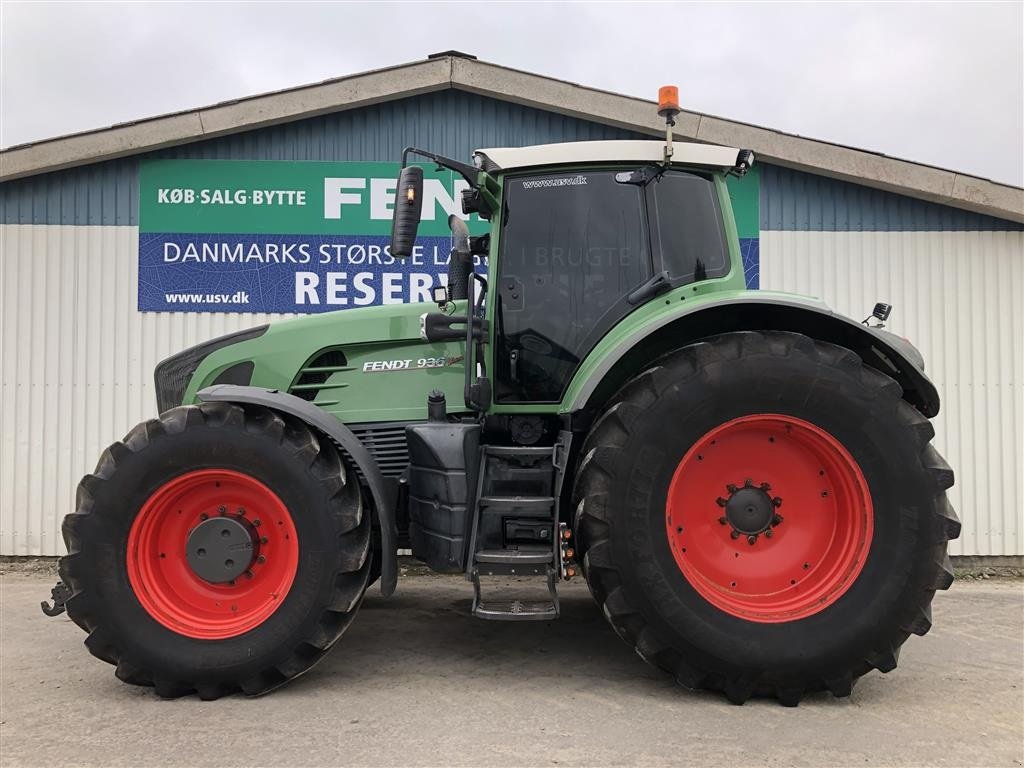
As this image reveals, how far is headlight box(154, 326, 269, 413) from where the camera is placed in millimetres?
4160

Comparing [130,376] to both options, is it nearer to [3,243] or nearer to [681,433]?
[3,243]

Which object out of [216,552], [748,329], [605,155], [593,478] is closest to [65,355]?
[216,552]

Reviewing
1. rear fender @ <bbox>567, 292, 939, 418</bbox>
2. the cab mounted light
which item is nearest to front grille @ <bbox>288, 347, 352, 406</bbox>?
rear fender @ <bbox>567, 292, 939, 418</bbox>

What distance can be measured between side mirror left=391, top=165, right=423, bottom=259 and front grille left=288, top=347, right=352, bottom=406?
830 mm

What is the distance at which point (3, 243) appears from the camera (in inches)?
247

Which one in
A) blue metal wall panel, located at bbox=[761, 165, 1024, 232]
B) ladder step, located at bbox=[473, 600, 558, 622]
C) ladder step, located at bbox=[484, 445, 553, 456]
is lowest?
ladder step, located at bbox=[473, 600, 558, 622]

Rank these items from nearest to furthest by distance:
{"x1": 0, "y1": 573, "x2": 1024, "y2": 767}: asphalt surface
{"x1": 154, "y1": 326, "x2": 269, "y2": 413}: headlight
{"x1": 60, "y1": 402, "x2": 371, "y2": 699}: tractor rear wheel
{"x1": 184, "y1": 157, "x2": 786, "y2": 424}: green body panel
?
1. {"x1": 0, "y1": 573, "x2": 1024, "y2": 767}: asphalt surface
2. {"x1": 60, "y1": 402, "x2": 371, "y2": 699}: tractor rear wheel
3. {"x1": 184, "y1": 157, "x2": 786, "y2": 424}: green body panel
4. {"x1": 154, "y1": 326, "x2": 269, "y2": 413}: headlight

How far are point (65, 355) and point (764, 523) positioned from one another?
589 centimetres

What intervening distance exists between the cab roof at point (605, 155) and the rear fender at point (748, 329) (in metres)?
0.81

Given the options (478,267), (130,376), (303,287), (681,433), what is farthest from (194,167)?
(681,433)

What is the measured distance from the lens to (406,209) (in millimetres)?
3412

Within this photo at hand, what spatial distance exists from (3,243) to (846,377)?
22.2 ft

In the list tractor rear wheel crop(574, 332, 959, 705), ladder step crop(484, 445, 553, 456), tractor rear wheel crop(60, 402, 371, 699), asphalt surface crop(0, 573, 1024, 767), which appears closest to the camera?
asphalt surface crop(0, 573, 1024, 767)

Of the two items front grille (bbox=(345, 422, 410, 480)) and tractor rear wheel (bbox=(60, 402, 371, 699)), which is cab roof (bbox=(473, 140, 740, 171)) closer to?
front grille (bbox=(345, 422, 410, 480))
